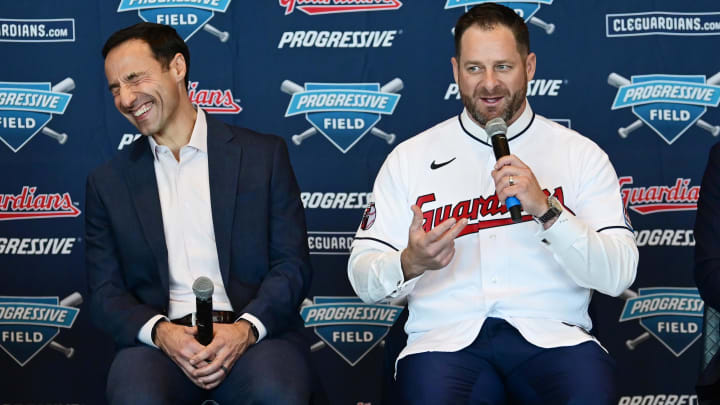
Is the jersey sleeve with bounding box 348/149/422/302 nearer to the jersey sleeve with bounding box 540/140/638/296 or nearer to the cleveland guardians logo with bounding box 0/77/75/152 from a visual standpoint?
the jersey sleeve with bounding box 540/140/638/296

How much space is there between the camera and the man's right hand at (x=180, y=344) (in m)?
2.41

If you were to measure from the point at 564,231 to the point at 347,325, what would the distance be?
1609mm

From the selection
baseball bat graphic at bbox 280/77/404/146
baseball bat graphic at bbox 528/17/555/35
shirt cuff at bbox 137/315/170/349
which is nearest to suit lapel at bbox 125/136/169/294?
shirt cuff at bbox 137/315/170/349

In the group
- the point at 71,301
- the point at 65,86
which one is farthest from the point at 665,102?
the point at 71,301

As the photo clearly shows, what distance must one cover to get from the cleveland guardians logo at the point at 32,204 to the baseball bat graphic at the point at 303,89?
3.18 ft

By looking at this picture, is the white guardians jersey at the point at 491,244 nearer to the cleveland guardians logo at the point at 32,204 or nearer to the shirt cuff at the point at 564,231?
the shirt cuff at the point at 564,231

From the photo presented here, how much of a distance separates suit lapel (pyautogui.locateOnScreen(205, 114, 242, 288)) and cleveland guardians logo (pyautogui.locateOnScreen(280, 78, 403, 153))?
0.97 m

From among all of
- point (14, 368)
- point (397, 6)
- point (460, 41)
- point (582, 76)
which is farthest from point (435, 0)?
point (14, 368)

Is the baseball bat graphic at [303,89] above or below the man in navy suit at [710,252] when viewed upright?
above

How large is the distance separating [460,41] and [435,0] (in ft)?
3.50

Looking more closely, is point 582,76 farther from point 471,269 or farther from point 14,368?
point 14,368

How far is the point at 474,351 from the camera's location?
2436mm

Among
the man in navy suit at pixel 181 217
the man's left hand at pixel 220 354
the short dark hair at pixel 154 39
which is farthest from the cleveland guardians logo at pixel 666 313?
the short dark hair at pixel 154 39

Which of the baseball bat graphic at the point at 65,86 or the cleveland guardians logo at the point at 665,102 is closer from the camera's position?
the cleveland guardians logo at the point at 665,102
